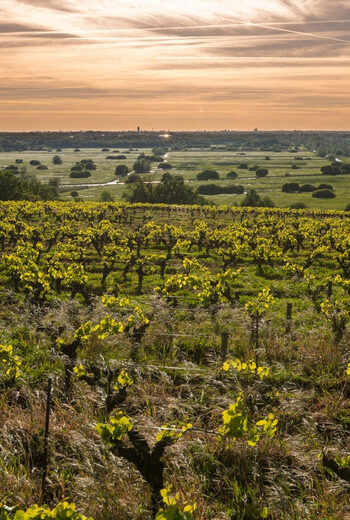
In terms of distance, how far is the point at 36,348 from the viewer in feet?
42.7

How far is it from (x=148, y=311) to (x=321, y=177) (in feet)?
426

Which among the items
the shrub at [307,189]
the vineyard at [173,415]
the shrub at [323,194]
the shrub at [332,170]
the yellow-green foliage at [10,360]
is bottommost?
the vineyard at [173,415]

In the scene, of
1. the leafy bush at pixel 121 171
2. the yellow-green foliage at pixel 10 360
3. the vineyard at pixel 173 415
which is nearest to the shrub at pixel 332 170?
the leafy bush at pixel 121 171

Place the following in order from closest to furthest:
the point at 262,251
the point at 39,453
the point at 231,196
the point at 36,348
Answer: the point at 39,453, the point at 36,348, the point at 262,251, the point at 231,196

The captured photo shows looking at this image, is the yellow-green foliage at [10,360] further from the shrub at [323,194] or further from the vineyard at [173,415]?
the shrub at [323,194]

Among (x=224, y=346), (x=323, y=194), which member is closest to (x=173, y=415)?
(x=224, y=346)

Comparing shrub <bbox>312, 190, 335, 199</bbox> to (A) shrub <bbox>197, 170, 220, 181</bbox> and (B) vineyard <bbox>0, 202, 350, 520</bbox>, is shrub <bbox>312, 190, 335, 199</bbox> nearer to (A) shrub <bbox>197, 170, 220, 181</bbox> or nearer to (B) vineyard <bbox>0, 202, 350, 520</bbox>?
(A) shrub <bbox>197, 170, 220, 181</bbox>

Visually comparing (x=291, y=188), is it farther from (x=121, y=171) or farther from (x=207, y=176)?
(x=121, y=171)

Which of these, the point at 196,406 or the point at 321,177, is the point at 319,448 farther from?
the point at 321,177

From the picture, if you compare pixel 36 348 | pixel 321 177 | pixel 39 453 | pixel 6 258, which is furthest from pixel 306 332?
pixel 321 177

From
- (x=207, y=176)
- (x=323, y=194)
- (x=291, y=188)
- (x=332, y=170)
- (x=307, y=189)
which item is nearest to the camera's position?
(x=323, y=194)

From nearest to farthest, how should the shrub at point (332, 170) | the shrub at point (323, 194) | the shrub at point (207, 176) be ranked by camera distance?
the shrub at point (323, 194) < the shrub at point (207, 176) < the shrub at point (332, 170)

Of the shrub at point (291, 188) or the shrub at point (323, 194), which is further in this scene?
the shrub at point (291, 188)

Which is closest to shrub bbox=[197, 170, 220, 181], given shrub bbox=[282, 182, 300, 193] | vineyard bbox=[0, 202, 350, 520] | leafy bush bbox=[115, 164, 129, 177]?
leafy bush bbox=[115, 164, 129, 177]
